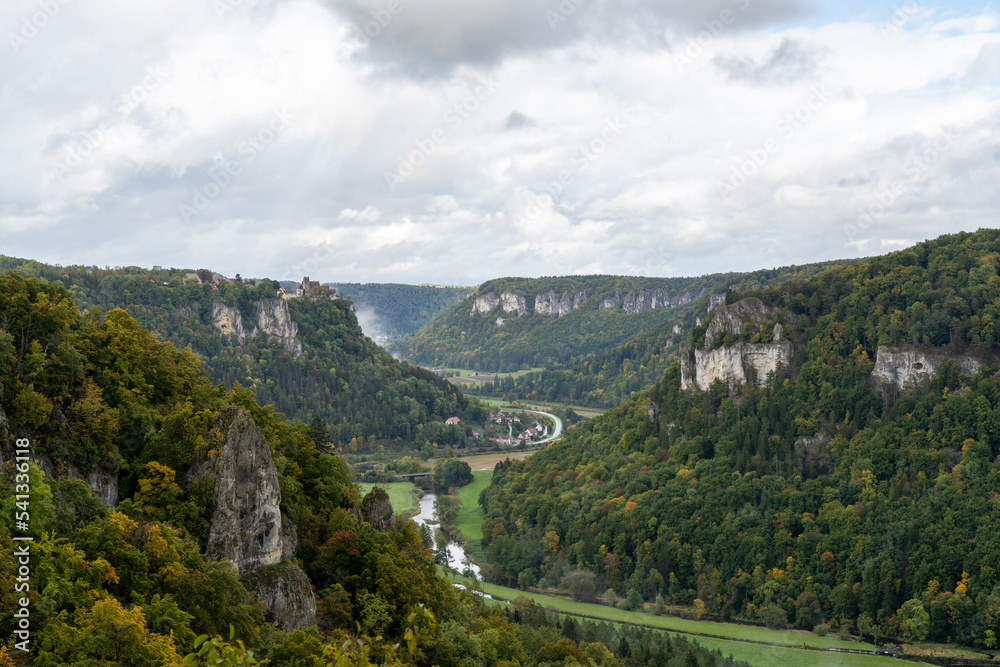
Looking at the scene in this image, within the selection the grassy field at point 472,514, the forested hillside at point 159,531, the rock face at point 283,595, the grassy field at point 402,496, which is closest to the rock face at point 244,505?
the forested hillside at point 159,531

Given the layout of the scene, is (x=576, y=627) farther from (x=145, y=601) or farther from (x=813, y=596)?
(x=145, y=601)

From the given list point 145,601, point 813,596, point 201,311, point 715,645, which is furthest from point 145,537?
point 201,311

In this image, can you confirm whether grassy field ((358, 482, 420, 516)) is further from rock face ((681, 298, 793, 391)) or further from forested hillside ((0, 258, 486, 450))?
rock face ((681, 298, 793, 391))

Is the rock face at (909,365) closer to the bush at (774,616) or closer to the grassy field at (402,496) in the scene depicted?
the bush at (774,616)

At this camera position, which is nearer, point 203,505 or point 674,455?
point 203,505

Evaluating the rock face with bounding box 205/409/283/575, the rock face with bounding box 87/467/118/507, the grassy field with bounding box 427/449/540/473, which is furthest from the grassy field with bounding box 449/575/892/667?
the grassy field with bounding box 427/449/540/473

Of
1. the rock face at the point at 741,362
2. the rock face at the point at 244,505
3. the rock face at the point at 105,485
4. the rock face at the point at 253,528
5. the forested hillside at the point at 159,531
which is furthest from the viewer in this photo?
the rock face at the point at 741,362
